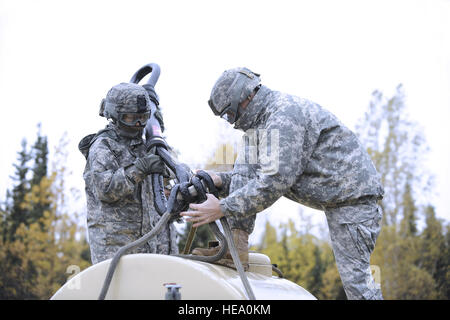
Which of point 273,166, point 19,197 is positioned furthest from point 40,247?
point 273,166

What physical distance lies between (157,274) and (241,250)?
2.37 feet

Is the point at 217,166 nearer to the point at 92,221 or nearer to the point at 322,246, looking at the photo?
the point at 92,221

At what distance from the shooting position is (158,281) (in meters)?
3.08

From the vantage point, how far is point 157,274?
10.1 feet

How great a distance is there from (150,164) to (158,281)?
4.95 ft

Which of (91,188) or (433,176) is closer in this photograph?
(91,188)

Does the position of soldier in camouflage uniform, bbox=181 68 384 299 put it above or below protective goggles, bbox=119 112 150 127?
below

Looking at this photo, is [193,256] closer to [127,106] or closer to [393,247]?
[127,106]

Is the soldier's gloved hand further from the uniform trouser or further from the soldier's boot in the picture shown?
the uniform trouser

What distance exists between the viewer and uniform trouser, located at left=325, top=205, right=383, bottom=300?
3721 millimetres

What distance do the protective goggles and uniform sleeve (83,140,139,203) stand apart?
25cm

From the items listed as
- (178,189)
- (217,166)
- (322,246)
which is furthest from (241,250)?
(322,246)

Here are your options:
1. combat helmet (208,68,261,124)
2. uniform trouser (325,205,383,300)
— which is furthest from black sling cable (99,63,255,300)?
uniform trouser (325,205,383,300)
